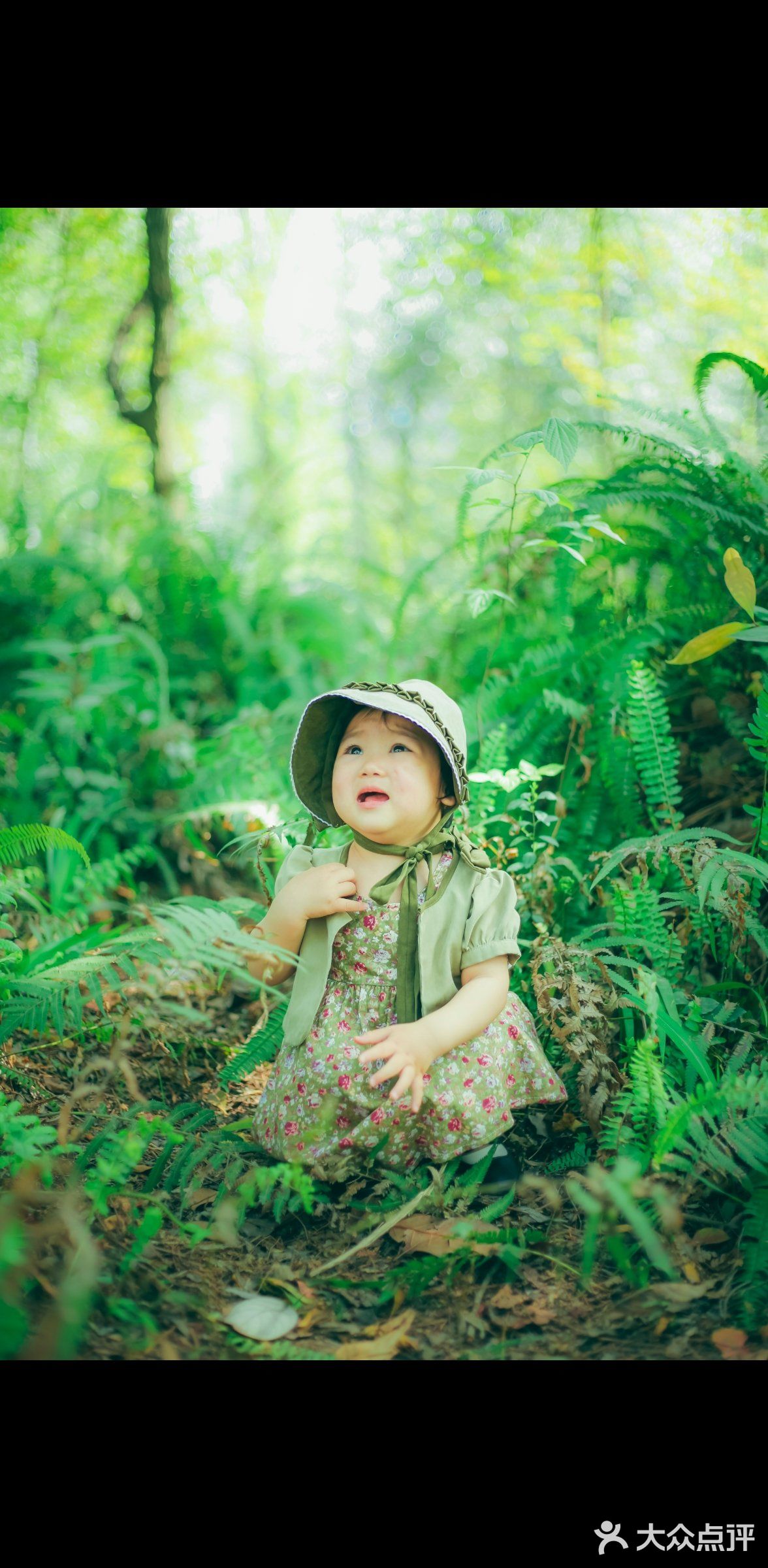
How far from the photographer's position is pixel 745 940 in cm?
226

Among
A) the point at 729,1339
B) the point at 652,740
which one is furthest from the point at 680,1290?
the point at 652,740

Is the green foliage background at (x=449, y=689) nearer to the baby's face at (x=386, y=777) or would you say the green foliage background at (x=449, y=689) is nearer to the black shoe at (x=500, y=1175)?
the black shoe at (x=500, y=1175)

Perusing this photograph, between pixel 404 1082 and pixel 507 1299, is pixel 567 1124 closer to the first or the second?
pixel 507 1299

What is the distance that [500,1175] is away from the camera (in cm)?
202

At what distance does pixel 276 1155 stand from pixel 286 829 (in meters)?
0.86

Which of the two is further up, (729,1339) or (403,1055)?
(403,1055)

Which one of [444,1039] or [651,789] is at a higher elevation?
[651,789]

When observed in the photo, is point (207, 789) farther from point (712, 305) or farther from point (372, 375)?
point (372, 375)

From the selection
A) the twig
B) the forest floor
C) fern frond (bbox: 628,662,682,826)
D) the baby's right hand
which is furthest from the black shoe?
fern frond (bbox: 628,662,682,826)

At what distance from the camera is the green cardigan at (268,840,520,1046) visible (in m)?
2.01

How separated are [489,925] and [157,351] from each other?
177 inches

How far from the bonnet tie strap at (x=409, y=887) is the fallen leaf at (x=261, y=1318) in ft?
1.93
